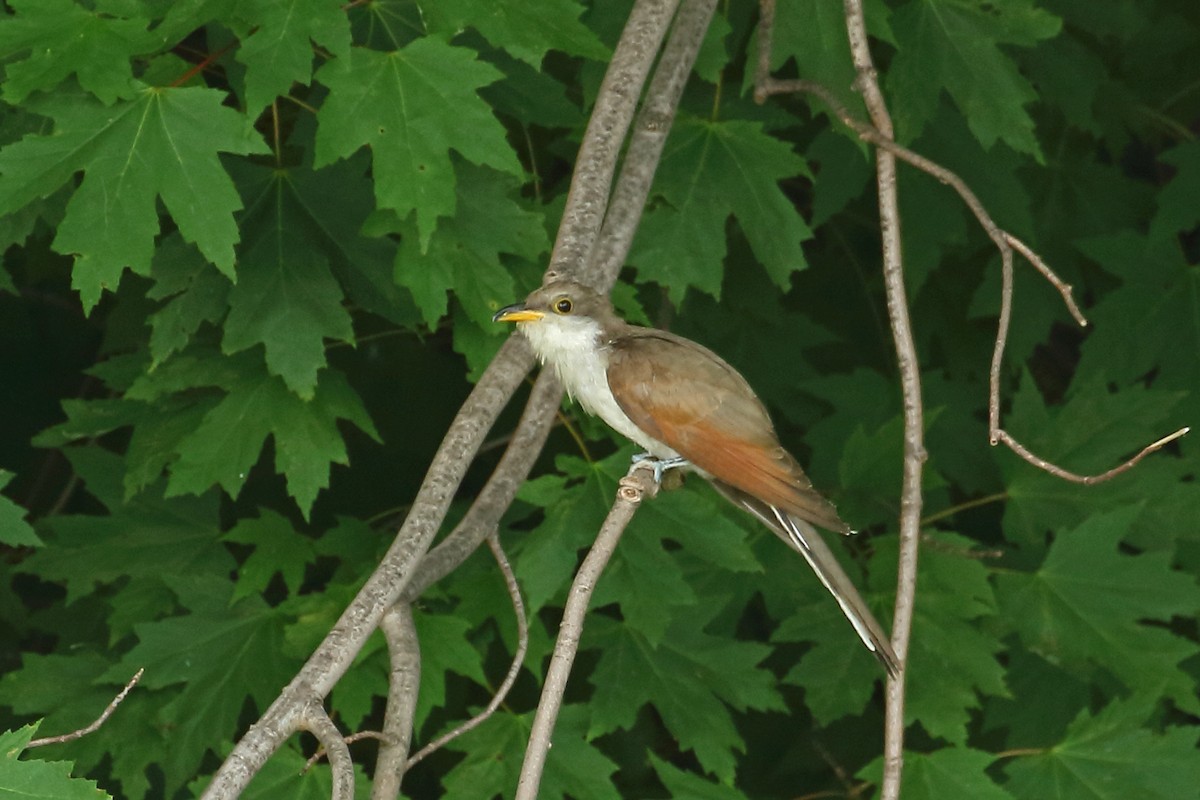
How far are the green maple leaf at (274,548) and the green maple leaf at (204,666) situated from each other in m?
0.14

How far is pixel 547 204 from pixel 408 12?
85 cm

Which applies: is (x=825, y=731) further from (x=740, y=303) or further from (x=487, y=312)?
(x=487, y=312)

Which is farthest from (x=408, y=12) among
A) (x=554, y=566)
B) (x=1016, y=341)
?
(x=1016, y=341)

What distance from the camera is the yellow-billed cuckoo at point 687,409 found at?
3496mm

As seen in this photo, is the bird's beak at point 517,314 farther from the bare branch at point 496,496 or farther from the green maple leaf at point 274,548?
the green maple leaf at point 274,548

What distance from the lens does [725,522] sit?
430cm

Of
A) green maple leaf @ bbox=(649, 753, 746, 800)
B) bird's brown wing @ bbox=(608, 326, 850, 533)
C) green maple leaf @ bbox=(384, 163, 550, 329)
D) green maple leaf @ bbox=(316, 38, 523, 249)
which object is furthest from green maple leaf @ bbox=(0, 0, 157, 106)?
green maple leaf @ bbox=(649, 753, 746, 800)

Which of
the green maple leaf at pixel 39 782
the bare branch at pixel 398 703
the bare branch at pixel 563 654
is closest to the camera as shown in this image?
the bare branch at pixel 563 654

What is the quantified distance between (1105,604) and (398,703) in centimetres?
267

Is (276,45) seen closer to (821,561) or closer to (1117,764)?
(821,561)

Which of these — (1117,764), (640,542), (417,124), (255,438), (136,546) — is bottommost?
(1117,764)

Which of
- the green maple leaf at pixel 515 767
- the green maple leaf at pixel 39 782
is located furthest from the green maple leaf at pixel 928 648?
the green maple leaf at pixel 39 782

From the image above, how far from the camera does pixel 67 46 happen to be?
145 inches

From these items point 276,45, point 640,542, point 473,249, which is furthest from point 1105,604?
point 276,45
